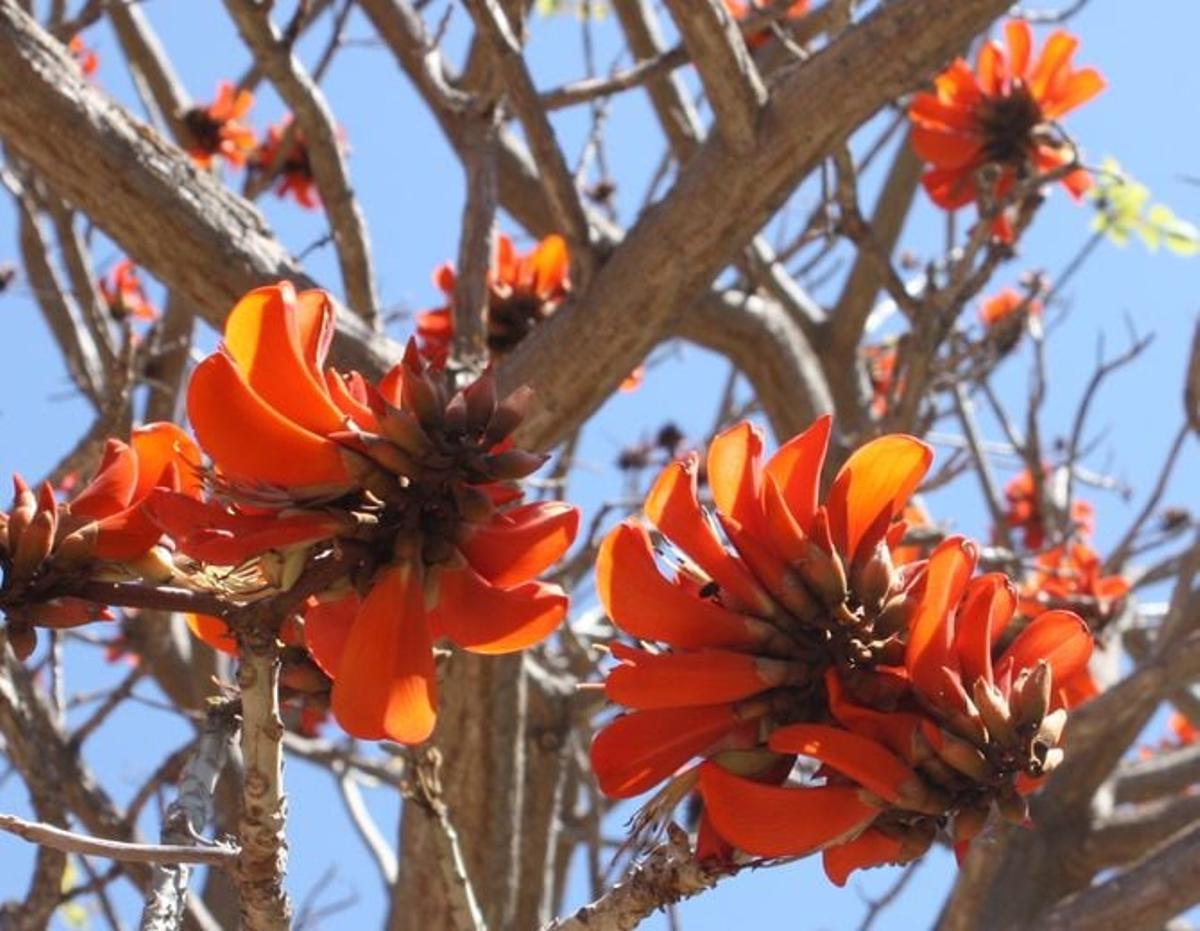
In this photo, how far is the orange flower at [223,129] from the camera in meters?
4.12

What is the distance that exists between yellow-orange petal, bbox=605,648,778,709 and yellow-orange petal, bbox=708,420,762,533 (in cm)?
12

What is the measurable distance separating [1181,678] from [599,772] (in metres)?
1.78

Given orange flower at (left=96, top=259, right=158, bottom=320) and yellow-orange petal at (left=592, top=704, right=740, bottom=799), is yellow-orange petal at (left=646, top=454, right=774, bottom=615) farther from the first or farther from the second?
orange flower at (left=96, top=259, right=158, bottom=320)

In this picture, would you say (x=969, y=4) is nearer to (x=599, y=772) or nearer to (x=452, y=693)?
(x=452, y=693)

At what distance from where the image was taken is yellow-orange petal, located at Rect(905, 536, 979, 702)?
110cm

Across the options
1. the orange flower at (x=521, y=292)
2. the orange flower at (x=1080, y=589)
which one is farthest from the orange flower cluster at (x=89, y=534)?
the orange flower at (x=1080, y=589)

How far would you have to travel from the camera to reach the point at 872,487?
1.23 metres

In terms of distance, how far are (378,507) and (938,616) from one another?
36 cm

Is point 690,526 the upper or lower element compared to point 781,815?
upper

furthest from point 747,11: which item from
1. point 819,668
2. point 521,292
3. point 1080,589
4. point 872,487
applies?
point 819,668

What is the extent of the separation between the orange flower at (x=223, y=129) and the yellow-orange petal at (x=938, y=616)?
10.7 feet

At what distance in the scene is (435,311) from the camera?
9.43 feet

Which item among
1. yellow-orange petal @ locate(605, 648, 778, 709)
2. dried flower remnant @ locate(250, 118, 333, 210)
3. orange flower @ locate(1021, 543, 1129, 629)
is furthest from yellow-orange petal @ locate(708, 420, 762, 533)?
dried flower remnant @ locate(250, 118, 333, 210)

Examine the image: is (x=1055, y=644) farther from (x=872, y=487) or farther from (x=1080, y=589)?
(x=1080, y=589)
